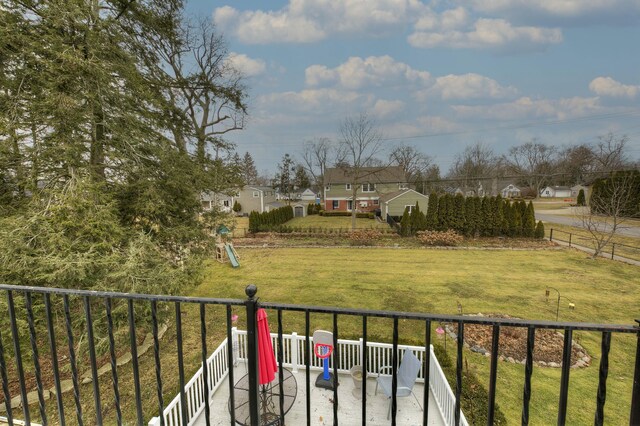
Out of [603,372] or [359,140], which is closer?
[603,372]

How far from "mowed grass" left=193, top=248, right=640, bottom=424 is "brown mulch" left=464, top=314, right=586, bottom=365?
0.39m

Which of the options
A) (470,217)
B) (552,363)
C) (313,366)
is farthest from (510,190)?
(313,366)

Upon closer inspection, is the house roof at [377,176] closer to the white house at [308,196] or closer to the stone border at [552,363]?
the white house at [308,196]

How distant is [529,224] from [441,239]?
20.6 feet

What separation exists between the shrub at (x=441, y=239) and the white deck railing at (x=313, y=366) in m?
13.1

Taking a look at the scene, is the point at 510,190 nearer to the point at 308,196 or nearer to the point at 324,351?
the point at 308,196

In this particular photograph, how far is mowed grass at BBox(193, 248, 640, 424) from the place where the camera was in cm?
524

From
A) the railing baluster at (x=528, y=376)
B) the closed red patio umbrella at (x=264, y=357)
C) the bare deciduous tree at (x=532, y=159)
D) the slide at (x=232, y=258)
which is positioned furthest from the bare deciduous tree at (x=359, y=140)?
the bare deciduous tree at (x=532, y=159)

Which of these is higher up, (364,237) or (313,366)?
(364,237)

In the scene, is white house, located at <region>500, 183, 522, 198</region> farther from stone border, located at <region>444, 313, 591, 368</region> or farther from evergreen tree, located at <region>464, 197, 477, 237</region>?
stone border, located at <region>444, 313, 591, 368</region>

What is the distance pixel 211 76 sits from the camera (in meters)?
14.6

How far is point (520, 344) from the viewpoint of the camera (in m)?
6.65

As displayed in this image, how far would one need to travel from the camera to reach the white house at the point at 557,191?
5958 cm

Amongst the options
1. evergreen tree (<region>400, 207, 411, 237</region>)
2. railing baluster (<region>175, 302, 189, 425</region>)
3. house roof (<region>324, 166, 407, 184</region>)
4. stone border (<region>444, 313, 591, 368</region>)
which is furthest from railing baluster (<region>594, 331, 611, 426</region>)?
house roof (<region>324, 166, 407, 184</region>)
